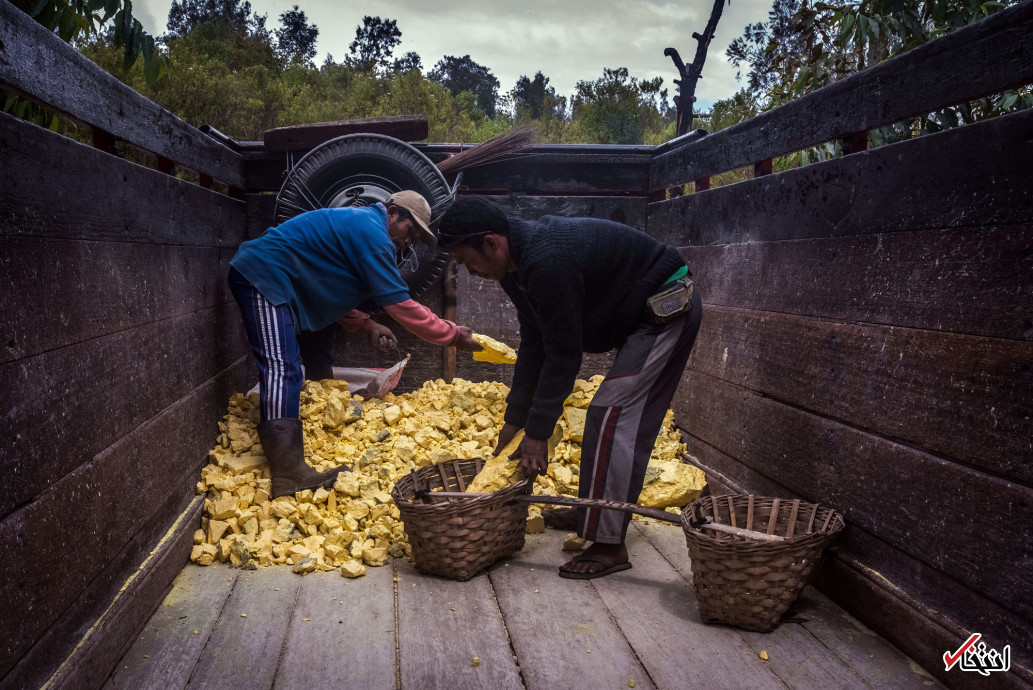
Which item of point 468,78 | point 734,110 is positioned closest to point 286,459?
point 734,110

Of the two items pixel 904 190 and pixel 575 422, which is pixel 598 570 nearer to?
pixel 575 422

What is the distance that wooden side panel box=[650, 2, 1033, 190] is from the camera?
1912mm

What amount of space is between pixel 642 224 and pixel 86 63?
Result: 10.8 ft

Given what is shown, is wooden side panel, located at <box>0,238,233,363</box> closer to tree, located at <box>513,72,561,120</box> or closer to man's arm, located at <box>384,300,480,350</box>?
man's arm, located at <box>384,300,480,350</box>

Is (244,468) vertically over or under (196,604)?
over

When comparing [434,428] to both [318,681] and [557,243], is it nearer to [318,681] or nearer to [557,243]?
[557,243]

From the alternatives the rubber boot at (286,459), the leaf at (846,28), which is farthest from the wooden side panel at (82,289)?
the leaf at (846,28)

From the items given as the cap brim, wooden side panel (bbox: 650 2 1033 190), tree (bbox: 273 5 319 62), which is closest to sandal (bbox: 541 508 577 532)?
the cap brim

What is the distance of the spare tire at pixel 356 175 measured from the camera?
4.49 meters

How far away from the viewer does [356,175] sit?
4574 mm

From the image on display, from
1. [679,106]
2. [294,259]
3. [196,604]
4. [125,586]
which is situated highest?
[679,106]

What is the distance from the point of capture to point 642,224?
484 cm

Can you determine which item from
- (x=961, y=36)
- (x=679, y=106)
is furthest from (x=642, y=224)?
(x=679, y=106)

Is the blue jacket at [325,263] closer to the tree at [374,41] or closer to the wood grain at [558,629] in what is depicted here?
the wood grain at [558,629]
